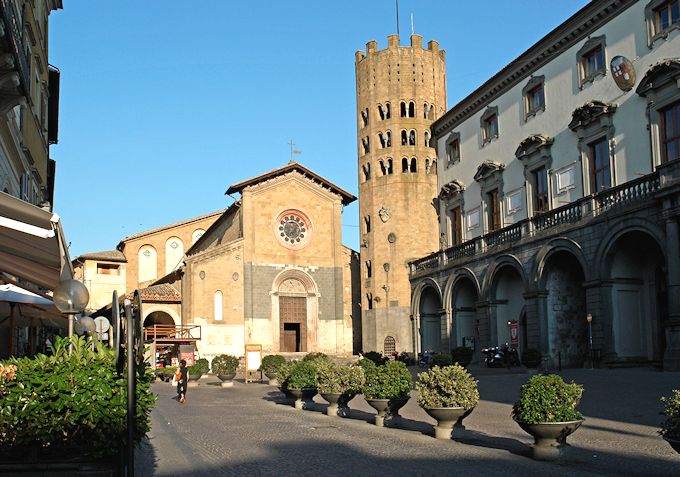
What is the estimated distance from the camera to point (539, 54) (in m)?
32.8

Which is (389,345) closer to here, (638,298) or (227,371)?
(227,371)

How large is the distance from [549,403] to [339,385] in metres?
9.04

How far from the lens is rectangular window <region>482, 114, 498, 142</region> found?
37.4 meters

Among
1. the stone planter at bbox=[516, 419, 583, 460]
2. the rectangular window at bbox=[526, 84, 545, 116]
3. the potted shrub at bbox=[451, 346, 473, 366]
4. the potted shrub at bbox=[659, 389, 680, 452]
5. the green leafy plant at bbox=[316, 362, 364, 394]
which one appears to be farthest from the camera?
the potted shrub at bbox=[451, 346, 473, 366]

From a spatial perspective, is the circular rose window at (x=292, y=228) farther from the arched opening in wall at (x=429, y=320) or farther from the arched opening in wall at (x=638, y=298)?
the arched opening in wall at (x=638, y=298)

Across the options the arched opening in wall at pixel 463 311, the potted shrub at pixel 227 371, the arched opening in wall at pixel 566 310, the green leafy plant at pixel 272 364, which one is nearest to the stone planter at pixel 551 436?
the arched opening in wall at pixel 566 310

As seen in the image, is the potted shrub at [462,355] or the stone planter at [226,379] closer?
the potted shrub at [462,355]

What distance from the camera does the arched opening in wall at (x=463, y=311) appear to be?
39469mm

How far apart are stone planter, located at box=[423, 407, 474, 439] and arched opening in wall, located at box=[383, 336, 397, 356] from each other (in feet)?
122

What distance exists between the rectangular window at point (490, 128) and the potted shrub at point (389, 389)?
2305 centimetres

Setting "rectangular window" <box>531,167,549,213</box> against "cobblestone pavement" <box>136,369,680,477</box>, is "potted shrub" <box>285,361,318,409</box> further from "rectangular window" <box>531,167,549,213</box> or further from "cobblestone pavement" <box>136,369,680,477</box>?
"rectangular window" <box>531,167,549,213</box>

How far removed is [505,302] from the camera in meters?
35.5

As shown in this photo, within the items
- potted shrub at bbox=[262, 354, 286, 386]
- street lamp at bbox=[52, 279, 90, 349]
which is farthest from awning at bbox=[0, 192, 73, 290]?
potted shrub at bbox=[262, 354, 286, 386]

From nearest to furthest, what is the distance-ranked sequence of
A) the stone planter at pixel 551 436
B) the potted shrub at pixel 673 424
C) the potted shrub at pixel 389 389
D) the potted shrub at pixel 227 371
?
the potted shrub at pixel 673 424
the stone planter at pixel 551 436
the potted shrub at pixel 389 389
the potted shrub at pixel 227 371
